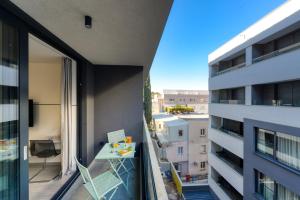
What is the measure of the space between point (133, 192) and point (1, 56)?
98.3 inches

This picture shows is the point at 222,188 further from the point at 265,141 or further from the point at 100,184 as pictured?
the point at 100,184

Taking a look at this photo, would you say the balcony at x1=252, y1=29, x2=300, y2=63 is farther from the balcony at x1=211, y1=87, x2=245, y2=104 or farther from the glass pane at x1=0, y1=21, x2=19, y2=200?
the glass pane at x1=0, y1=21, x2=19, y2=200

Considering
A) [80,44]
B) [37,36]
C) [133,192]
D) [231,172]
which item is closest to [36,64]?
[80,44]

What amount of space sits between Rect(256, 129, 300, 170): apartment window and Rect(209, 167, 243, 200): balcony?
3511 millimetres

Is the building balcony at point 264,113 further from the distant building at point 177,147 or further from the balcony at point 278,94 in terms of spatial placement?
the distant building at point 177,147

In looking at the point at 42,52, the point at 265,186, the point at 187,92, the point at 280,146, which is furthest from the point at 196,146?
the point at 187,92

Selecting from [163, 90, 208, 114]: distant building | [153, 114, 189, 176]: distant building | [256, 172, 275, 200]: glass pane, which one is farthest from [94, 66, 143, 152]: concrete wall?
[163, 90, 208, 114]: distant building

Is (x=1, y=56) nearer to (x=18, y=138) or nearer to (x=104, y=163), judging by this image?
(x=18, y=138)

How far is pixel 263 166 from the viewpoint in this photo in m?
5.81

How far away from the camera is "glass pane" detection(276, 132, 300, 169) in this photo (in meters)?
4.69

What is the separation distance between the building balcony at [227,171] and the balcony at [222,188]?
1.56 feet

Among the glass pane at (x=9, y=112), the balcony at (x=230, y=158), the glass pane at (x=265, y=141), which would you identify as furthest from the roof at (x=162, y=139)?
the glass pane at (x=9, y=112)

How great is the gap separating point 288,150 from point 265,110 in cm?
155

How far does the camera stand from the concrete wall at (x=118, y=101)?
165 inches
